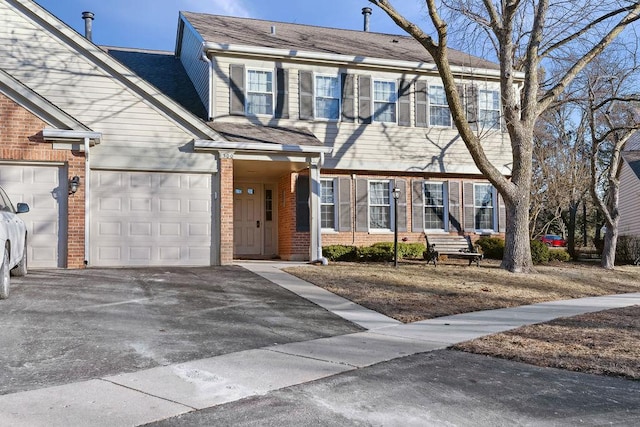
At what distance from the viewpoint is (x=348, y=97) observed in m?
16.5

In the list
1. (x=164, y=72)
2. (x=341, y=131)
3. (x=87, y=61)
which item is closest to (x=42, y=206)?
(x=87, y=61)

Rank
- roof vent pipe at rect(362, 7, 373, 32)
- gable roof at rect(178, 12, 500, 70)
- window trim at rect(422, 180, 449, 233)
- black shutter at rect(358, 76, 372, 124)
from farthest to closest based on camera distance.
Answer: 1. roof vent pipe at rect(362, 7, 373, 32)
2. window trim at rect(422, 180, 449, 233)
3. black shutter at rect(358, 76, 372, 124)
4. gable roof at rect(178, 12, 500, 70)

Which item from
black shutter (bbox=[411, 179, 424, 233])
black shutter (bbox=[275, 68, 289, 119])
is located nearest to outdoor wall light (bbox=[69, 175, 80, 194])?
black shutter (bbox=[275, 68, 289, 119])

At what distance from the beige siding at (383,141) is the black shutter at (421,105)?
0.57ft

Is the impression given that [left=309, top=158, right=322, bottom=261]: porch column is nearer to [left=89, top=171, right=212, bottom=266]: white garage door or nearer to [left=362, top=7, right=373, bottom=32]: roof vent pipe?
[left=89, top=171, right=212, bottom=266]: white garage door

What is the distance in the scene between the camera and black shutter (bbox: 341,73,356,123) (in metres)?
16.4

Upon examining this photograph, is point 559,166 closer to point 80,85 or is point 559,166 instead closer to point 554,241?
point 554,241

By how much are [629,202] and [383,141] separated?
1920cm

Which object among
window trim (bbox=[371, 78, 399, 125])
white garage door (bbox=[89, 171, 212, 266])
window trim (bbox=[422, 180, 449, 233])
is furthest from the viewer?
window trim (bbox=[422, 180, 449, 233])

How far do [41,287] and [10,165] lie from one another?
383cm

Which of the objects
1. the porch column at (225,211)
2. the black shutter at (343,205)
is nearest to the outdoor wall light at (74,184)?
the porch column at (225,211)

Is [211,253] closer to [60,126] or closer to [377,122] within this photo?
[60,126]

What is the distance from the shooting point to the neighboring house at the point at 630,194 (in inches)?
1104

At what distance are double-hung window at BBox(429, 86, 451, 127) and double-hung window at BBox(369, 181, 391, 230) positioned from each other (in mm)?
2535
